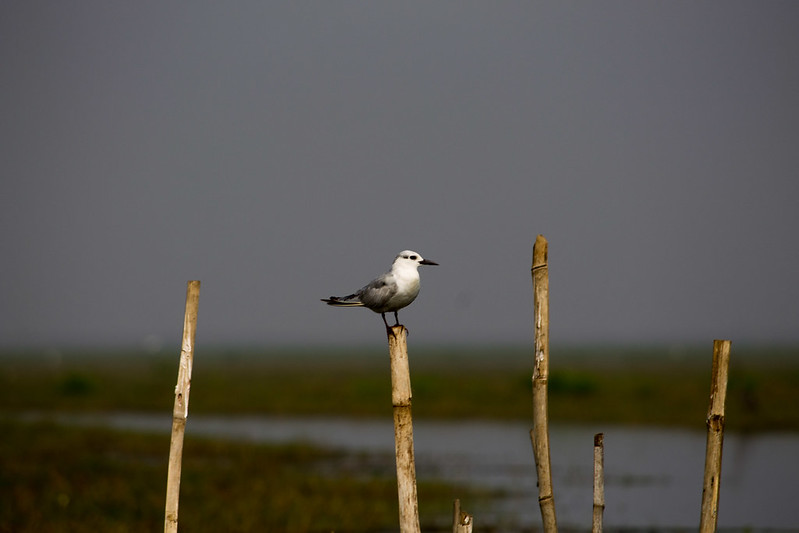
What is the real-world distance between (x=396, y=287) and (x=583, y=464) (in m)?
16.9

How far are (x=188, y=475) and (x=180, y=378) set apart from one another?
1194cm

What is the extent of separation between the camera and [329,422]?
30.1m

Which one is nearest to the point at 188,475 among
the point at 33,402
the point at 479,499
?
the point at 479,499

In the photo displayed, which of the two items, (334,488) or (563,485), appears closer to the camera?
(334,488)

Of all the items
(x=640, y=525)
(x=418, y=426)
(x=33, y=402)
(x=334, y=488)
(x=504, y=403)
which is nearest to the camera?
(x=640, y=525)

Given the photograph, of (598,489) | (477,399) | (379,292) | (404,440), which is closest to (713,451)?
(598,489)

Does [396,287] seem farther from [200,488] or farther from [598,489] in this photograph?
[200,488]

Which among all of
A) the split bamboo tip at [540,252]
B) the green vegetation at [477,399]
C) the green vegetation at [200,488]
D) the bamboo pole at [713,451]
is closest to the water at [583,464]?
the green vegetation at [477,399]

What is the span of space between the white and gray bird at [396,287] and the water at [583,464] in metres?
9.66

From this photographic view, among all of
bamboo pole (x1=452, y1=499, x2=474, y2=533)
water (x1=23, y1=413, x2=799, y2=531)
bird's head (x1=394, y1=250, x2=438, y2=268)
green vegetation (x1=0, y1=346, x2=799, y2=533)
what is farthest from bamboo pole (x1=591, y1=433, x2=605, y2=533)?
water (x1=23, y1=413, x2=799, y2=531)

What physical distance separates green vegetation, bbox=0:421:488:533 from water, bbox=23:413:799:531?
1.71m

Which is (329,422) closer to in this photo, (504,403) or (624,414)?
(504,403)

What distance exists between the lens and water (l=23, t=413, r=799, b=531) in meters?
16.0

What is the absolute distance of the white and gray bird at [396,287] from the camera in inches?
219
